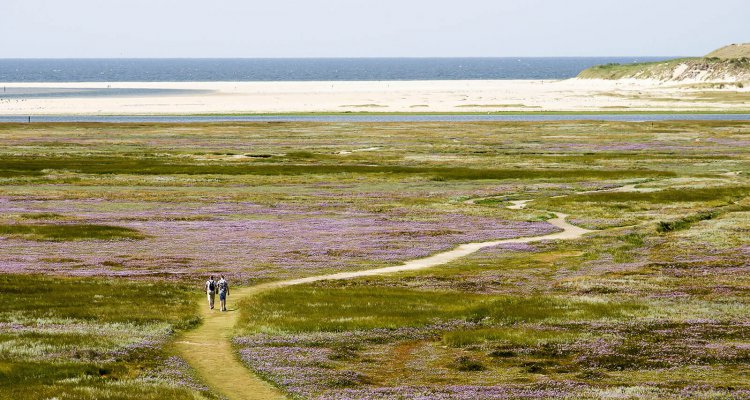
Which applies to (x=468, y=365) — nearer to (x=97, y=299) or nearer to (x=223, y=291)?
(x=223, y=291)

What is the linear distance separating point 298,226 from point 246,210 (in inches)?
371

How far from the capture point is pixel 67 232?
6706cm

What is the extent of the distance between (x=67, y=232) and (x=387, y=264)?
74.0 ft

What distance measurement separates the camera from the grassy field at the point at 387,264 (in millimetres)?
32531

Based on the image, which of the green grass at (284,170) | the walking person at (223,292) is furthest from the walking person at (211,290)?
the green grass at (284,170)

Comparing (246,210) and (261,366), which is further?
(246,210)

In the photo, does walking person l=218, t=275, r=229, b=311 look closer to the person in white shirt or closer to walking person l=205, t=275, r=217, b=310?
the person in white shirt

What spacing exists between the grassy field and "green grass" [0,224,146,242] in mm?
285

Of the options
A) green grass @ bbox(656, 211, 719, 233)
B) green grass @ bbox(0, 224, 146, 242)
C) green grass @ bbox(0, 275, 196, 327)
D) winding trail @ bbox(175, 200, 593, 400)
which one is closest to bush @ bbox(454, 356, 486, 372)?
winding trail @ bbox(175, 200, 593, 400)

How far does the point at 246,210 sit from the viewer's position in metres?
79.2

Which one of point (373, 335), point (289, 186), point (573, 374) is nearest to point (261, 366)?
point (373, 335)

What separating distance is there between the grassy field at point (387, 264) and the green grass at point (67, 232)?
0.94 feet

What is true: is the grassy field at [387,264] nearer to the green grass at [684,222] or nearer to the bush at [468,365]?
the bush at [468,365]

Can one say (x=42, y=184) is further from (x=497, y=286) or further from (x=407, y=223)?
(x=497, y=286)
